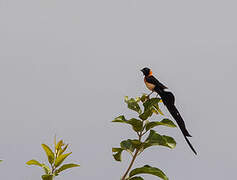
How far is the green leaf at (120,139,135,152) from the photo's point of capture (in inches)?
171

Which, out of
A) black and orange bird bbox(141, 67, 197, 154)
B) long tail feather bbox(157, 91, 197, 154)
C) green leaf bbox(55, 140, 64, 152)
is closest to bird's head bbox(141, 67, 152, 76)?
black and orange bird bbox(141, 67, 197, 154)

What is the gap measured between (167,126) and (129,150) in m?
0.70

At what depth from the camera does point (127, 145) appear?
4.41m

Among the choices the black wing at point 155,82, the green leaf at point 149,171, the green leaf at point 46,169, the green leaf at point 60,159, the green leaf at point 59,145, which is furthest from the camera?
the black wing at point 155,82

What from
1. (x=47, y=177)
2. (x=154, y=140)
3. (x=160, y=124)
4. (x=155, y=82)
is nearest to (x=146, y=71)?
(x=155, y=82)

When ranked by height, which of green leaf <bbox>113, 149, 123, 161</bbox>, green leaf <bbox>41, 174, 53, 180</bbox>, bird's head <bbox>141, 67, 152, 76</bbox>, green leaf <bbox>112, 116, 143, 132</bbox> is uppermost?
bird's head <bbox>141, 67, 152, 76</bbox>

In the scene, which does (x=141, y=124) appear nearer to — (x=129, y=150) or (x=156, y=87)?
(x=129, y=150)

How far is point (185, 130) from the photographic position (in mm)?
4617

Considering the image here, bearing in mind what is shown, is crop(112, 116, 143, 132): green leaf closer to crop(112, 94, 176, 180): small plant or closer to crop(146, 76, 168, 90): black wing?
crop(112, 94, 176, 180): small plant

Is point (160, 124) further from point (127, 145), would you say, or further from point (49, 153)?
point (49, 153)

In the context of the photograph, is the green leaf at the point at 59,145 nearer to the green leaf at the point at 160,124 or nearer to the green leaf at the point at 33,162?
the green leaf at the point at 33,162

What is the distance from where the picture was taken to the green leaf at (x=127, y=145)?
14.3ft

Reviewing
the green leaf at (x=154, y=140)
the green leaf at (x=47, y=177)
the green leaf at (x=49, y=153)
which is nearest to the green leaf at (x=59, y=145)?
the green leaf at (x=49, y=153)

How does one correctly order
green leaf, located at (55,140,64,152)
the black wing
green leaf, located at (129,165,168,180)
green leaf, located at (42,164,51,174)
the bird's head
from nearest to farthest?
green leaf, located at (42,164,51,174)
green leaf, located at (55,140,64,152)
green leaf, located at (129,165,168,180)
the black wing
the bird's head
